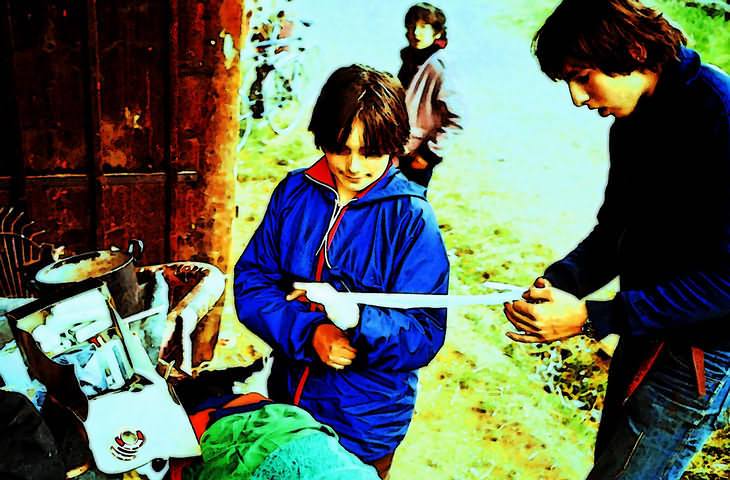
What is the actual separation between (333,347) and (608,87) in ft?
3.16

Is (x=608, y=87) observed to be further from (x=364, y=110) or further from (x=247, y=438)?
(x=247, y=438)

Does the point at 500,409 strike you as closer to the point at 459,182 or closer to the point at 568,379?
the point at 568,379

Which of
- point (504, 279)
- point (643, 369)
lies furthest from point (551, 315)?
point (504, 279)

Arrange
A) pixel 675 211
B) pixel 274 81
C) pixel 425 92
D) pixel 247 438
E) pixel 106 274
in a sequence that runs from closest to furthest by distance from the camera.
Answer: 1. pixel 247 438
2. pixel 675 211
3. pixel 106 274
4. pixel 425 92
5. pixel 274 81

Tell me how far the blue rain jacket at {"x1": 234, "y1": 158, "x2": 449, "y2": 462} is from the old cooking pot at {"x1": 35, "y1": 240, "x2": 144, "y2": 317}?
477 millimetres

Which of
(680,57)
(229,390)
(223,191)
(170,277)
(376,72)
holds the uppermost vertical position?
(680,57)

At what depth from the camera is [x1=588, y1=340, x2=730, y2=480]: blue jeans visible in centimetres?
177

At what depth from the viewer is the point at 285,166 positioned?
379cm

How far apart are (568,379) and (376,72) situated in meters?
2.45

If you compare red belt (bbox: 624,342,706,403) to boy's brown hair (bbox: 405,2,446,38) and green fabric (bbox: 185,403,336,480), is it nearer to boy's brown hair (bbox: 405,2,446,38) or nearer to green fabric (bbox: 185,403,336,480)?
green fabric (bbox: 185,403,336,480)

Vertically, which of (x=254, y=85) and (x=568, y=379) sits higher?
(x=254, y=85)

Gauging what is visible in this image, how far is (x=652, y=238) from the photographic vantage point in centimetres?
174

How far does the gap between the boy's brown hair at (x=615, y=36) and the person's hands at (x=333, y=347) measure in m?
0.92

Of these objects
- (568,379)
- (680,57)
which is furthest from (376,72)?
(568,379)
